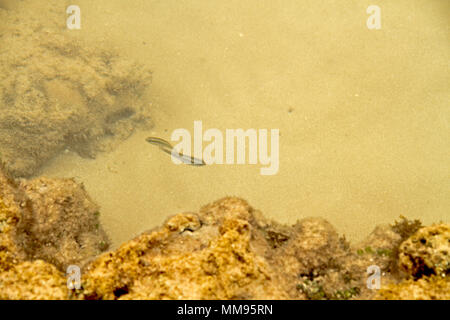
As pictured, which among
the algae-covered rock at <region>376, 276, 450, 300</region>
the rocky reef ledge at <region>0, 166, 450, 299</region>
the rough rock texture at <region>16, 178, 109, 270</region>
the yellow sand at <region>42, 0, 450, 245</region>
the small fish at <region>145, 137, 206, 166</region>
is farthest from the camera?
the small fish at <region>145, 137, 206, 166</region>

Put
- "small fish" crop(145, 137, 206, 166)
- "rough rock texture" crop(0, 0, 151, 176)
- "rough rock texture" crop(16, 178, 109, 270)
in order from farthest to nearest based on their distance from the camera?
"rough rock texture" crop(0, 0, 151, 176) → "small fish" crop(145, 137, 206, 166) → "rough rock texture" crop(16, 178, 109, 270)

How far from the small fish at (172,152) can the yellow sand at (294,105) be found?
0.40 feet

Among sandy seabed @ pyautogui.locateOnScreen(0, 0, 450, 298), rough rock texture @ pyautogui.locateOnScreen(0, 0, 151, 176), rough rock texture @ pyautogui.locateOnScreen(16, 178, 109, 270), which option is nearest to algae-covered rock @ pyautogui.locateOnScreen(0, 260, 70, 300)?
rough rock texture @ pyautogui.locateOnScreen(16, 178, 109, 270)

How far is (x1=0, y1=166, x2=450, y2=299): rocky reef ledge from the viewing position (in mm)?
1927

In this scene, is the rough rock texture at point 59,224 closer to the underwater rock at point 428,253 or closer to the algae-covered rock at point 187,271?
Answer: the algae-covered rock at point 187,271

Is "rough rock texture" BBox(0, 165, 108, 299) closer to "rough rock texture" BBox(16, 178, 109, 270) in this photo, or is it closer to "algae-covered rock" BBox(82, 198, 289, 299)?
"rough rock texture" BBox(16, 178, 109, 270)

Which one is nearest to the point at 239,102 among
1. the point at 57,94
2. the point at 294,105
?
the point at 294,105

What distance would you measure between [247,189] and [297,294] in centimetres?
244

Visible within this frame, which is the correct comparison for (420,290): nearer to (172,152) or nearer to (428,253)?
(428,253)

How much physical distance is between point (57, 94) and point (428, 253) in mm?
5303

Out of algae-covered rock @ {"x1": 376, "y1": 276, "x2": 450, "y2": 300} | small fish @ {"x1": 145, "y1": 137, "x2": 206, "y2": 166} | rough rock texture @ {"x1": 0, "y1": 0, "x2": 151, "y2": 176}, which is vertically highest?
rough rock texture @ {"x1": 0, "y1": 0, "x2": 151, "y2": 176}

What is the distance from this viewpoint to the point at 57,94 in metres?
5.09

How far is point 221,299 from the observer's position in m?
1.87

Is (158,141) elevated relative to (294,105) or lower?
lower
